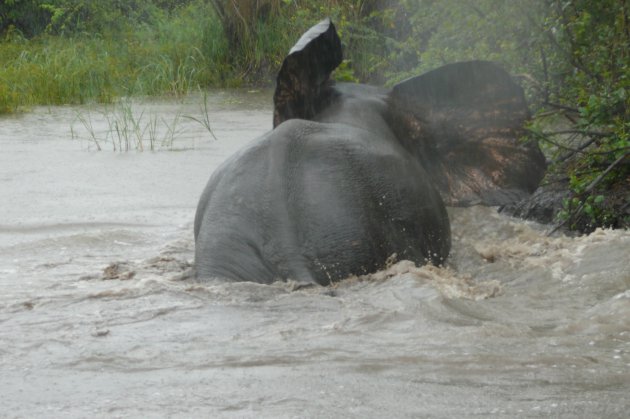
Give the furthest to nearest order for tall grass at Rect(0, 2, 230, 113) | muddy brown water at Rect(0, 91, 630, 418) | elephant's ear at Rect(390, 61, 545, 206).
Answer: tall grass at Rect(0, 2, 230, 113) → elephant's ear at Rect(390, 61, 545, 206) → muddy brown water at Rect(0, 91, 630, 418)

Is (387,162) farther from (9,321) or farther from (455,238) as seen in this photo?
(9,321)

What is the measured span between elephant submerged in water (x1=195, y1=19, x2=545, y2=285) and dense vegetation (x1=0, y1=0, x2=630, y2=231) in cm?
36

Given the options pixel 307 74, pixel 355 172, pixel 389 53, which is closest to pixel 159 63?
pixel 389 53

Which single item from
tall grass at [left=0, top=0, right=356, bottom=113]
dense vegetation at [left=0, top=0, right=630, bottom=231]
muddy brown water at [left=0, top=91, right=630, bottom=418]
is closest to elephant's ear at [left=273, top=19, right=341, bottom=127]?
muddy brown water at [left=0, top=91, right=630, bottom=418]

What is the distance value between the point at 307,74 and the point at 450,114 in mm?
963

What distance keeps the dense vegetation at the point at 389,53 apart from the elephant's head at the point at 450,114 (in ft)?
0.70

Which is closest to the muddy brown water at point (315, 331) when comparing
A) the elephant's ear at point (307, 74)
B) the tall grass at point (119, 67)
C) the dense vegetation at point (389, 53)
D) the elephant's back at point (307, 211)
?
the elephant's back at point (307, 211)

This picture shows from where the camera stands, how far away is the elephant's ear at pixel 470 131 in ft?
19.0

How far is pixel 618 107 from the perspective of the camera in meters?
6.15

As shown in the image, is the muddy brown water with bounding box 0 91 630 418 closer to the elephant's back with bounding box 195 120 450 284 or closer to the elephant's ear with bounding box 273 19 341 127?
the elephant's back with bounding box 195 120 450 284

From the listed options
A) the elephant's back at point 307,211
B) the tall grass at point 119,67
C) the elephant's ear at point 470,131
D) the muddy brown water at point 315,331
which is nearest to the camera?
the muddy brown water at point 315,331

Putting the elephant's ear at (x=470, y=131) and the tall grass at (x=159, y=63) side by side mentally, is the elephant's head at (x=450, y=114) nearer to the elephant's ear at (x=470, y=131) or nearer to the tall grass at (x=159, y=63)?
the elephant's ear at (x=470, y=131)

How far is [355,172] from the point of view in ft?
15.9

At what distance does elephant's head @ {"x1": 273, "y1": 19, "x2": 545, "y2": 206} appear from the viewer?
545cm
